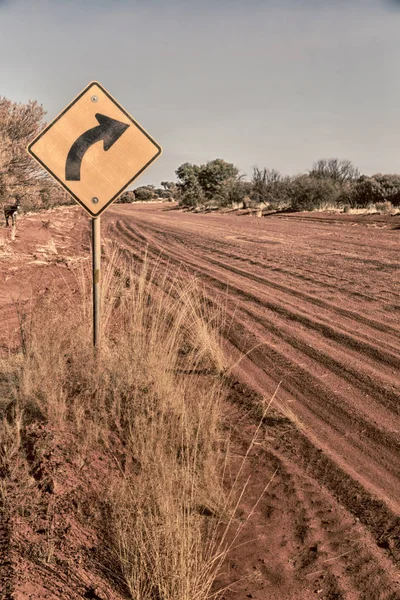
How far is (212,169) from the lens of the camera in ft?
230

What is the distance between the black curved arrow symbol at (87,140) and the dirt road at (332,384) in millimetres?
2597

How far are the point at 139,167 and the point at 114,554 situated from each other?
3.09 meters

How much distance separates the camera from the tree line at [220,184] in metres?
16.6

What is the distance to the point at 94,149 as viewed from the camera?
457cm

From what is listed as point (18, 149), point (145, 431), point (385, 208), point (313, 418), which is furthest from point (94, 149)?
point (385, 208)

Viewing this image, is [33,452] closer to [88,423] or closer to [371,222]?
[88,423]

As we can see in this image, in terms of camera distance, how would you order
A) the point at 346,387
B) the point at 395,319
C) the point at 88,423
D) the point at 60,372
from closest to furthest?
the point at 88,423 < the point at 60,372 < the point at 346,387 < the point at 395,319

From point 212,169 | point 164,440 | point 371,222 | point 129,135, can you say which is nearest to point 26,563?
point 164,440

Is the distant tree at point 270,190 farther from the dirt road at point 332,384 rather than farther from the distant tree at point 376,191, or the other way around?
the dirt road at point 332,384

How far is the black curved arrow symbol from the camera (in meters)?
4.54

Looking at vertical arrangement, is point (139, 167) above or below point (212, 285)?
above

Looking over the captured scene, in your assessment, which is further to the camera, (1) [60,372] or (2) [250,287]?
(2) [250,287]

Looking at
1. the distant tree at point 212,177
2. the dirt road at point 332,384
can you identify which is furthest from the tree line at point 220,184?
the dirt road at point 332,384

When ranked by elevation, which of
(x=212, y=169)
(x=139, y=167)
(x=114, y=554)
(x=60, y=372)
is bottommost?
(x=114, y=554)
